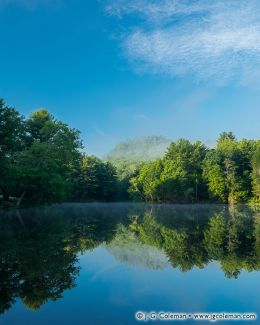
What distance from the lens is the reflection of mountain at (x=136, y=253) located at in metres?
12.0

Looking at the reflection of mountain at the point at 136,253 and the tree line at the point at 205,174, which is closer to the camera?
the reflection of mountain at the point at 136,253

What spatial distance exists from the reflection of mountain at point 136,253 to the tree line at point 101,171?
16.9 metres

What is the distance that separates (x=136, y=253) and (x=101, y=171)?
81.1 meters

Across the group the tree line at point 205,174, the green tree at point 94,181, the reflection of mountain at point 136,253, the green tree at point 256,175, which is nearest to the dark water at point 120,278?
the reflection of mountain at point 136,253

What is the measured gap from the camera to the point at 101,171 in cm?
9450

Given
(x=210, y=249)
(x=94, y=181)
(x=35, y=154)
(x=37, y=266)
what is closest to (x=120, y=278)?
(x=37, y=266)

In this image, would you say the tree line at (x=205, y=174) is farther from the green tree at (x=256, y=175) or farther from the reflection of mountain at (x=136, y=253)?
the reflection of mountain at (x=136, y=253)

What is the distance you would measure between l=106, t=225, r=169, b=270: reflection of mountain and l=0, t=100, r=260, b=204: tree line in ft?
55.3

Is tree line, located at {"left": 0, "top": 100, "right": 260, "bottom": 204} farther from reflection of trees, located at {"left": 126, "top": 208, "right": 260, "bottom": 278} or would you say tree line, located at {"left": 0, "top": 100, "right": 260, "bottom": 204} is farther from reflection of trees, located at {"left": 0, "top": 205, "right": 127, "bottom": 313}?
reflection of trees, located at {"left": 126, "top": 208, "right": 260, "bottom": 278}

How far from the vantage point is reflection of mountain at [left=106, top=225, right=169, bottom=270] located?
12039 mm

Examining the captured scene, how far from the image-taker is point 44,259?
39.0 feet

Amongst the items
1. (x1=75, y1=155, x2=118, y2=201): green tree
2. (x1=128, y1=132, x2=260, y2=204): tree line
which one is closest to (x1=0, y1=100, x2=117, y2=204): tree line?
(x1=128, y1=132, x2=260, y2=204): tree line

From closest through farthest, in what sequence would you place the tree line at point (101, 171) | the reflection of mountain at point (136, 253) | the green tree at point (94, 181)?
the reflection of mountain at point (136, 253)
the tree line at point (101, 171)
the green tree at point (94, 181)

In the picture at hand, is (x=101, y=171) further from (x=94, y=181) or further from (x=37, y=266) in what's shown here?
(x=37, y=266)
